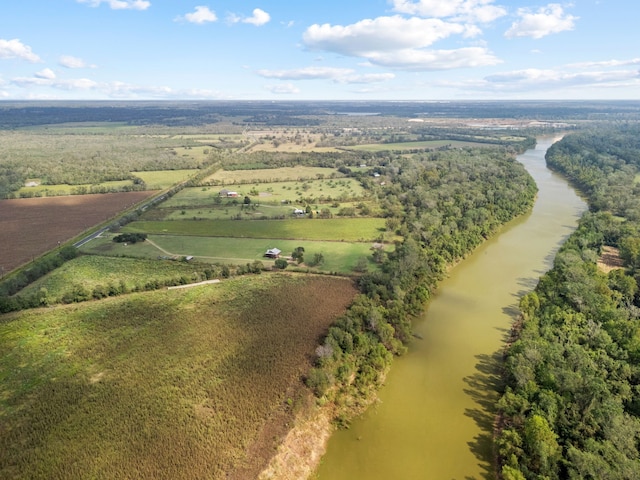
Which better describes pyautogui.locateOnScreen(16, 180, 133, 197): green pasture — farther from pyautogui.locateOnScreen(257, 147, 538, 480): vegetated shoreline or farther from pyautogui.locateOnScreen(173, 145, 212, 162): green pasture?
pyautogui.locateOnScreen(257, 147, 538, 480): vegetated shoreline

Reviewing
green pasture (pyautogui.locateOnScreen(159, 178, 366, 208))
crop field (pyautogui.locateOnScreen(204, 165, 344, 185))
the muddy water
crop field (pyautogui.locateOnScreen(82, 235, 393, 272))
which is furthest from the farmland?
crop field (pyautogui.locateOnScreen(204, 165, 344, 185))

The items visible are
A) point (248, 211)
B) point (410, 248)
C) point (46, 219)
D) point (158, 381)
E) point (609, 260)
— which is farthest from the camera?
point (248, 211)

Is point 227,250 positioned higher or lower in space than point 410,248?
lower

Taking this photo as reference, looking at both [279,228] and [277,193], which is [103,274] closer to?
[279,228]

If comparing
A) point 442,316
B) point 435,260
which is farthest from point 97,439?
point 435,260

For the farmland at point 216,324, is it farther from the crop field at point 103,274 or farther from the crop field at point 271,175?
the crop field at point 271,175

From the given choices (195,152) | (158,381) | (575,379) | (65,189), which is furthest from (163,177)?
(575,379)

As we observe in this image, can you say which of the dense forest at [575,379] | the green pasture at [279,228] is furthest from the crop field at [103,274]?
the dense forest at [575,379]
